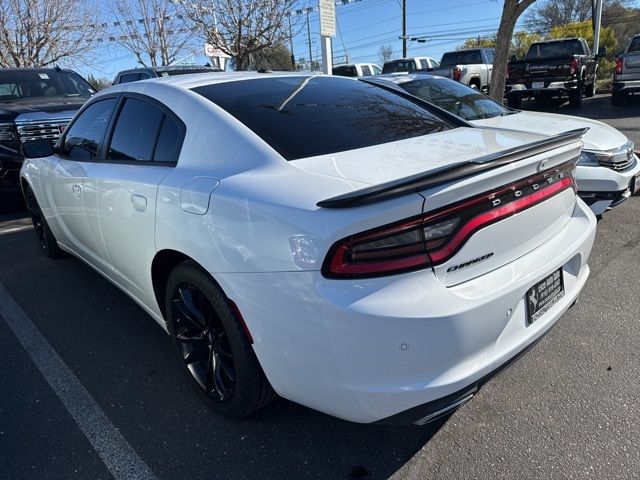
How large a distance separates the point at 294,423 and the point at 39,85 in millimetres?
7994

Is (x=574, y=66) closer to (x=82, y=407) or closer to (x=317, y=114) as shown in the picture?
(x=317, y=114)

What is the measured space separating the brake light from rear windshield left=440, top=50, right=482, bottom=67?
16.5 metres

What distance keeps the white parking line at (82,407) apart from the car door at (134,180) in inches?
24.3

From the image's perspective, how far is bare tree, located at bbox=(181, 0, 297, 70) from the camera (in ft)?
57.5

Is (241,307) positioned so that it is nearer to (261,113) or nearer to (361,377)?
(361,377)

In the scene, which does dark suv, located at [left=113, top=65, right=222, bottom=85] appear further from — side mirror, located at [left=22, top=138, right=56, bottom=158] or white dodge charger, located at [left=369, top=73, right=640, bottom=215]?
side mirror, located at [left=22, top=138, right=56, bottom=158]

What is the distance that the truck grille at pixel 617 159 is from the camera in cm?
435

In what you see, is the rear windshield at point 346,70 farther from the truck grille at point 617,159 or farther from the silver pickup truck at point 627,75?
the truck grille at point 617,159

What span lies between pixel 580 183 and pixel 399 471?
3.32 meters

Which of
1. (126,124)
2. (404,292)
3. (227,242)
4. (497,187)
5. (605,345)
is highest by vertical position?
(126,124)

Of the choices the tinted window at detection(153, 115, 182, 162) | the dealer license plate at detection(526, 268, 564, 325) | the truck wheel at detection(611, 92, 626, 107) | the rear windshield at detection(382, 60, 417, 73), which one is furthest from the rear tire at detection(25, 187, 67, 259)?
the rear windshield at detection(382, 60, 417, 73)

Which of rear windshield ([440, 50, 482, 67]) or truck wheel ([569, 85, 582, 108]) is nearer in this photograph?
truck wheel ([569, 85, 582, 108])

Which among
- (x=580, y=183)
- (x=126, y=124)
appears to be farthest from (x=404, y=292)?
(x=580, y=183)

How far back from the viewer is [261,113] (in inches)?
96.1
